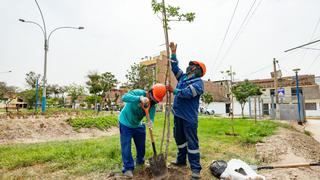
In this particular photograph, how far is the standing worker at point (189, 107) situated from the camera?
3.65 metres

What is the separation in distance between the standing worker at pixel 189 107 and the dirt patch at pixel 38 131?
6625 mm

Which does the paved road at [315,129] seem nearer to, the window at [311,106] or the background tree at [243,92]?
the background tree at [243,92]

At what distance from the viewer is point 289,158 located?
5.44 metres

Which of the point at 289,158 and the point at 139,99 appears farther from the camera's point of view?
the point at 289,158

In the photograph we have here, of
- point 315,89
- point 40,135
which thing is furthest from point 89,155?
point 315,89

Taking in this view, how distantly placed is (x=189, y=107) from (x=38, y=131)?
7464 mm

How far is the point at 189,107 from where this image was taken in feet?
12.4

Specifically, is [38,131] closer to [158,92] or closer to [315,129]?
[158,92]

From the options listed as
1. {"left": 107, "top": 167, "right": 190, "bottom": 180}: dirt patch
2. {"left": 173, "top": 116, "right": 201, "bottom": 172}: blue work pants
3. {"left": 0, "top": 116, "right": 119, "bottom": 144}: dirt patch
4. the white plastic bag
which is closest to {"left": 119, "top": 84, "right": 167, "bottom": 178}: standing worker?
{"left": 107, "top": 167, "right": 190, "bottom": 180}: dirt patch

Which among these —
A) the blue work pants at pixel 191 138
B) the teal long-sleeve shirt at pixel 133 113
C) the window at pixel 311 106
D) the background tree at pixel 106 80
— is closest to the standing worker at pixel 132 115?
the teal long-sleeve shirt at pixel 133 113

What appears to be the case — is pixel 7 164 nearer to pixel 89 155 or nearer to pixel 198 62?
pixel 89 155

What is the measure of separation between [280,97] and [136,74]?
14.0 metres

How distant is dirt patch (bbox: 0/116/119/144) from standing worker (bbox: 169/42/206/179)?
21.7ft

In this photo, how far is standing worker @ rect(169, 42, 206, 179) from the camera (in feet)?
12.0
